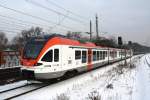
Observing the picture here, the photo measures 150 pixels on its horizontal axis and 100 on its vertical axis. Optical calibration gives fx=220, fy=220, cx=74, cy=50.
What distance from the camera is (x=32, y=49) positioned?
41.7ft

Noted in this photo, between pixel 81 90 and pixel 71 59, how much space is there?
13.2 ft

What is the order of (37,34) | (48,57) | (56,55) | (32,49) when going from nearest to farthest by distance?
1. (48,57)
2. (32,49)
3. (56,55)
4. (37,34)

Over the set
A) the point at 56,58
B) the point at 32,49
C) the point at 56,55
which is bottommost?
the point at 56,58

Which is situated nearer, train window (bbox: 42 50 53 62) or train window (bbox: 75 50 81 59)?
train window (bbox: 42 50 53 62)

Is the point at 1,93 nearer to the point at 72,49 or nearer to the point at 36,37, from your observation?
the point at 36,37

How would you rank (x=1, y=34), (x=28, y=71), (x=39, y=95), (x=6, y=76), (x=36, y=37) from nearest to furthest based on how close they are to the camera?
1. (x=39, y=95)
2. (x=28, y=71)
3. (x=36, y=37)
4. (x=6, y=76)
5. (x=1, y=34)

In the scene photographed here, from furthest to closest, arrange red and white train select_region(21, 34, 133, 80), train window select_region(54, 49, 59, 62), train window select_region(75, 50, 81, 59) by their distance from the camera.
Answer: train window select_region(75, 50, 81, 59) → train window select_region(54, 49, 59, 62) → red and white train select_region(21, 34, 133, 80)

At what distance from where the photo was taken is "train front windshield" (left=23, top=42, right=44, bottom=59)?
40.7ft

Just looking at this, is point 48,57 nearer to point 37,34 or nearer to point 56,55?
Result: point 56,55

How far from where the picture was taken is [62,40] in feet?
45.4

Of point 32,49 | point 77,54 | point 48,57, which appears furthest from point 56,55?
point 77,54

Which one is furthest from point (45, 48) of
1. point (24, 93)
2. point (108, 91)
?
point (108, 91)

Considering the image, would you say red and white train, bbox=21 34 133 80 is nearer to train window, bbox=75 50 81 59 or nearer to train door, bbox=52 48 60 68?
train door, bbox=52 48 60 68

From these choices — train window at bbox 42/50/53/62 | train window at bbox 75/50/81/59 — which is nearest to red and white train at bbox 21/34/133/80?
train window at bbox 42/50/53/62
